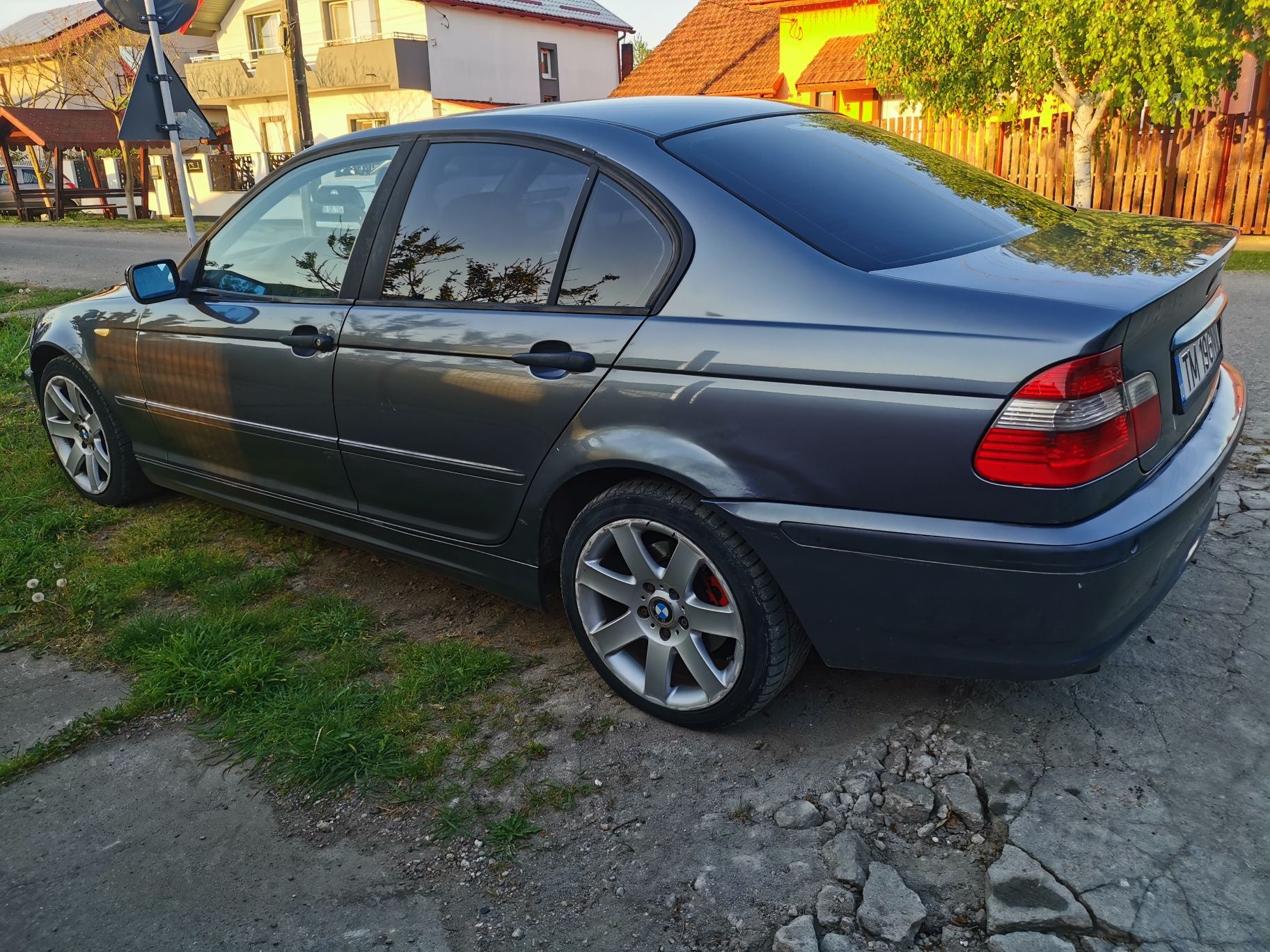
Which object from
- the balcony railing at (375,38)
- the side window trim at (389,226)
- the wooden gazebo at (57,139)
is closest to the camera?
the side window trim at (389,226)

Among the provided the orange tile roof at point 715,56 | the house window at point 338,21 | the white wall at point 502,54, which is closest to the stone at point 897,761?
the orange tile roof at point 715,56

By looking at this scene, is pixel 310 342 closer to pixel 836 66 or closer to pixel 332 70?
pixel 836 66

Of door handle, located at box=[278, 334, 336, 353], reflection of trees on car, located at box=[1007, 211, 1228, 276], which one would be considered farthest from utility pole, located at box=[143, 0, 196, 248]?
reflection of trees on car, located at box=[1007, 211, 1228, 276]

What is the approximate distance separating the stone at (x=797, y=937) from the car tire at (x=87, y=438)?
375 cm

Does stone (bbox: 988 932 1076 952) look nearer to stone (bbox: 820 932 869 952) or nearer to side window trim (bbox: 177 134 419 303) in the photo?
stone (bbox: 820 932 869 952)

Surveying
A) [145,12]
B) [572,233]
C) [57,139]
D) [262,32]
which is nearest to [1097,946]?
[572,233]

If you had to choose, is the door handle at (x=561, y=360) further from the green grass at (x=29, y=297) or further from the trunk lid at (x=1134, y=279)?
the green grass at (x=29, y=297)

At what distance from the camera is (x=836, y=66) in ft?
63.2

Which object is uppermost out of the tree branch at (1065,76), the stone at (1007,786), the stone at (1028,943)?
the tree branch at (1065,76)

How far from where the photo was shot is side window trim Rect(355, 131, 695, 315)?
2.65 metres

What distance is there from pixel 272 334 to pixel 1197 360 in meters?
2.91

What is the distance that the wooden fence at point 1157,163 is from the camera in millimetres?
12750

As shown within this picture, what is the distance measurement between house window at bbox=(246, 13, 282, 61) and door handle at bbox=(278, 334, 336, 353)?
34.2 metres

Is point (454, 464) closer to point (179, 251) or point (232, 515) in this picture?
point (232, 515)
